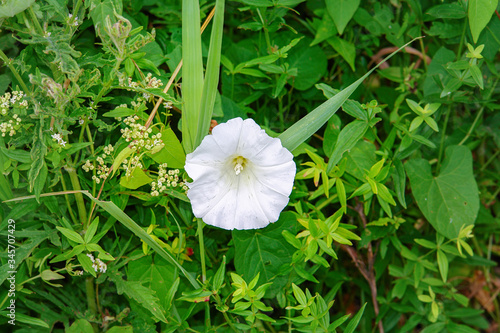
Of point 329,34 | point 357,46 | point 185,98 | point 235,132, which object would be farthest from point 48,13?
point 357,46

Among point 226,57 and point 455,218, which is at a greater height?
point 226,57

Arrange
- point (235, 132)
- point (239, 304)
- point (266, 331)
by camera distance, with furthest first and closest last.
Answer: point (266, 331) < point (239, 304) < point (235, 132)

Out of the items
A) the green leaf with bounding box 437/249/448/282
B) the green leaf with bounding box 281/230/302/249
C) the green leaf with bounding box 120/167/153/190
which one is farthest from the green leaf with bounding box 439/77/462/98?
the green leaf with bounding box 120/167/153/190

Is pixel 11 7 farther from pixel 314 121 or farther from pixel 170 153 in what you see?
pixel 314 121

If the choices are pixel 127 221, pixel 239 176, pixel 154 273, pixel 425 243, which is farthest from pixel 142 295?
pixel 425 243

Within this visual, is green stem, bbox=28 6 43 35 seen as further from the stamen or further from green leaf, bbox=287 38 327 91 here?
green leaf, bbox=287 38 327 91

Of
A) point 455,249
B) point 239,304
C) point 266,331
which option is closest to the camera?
point 239,304

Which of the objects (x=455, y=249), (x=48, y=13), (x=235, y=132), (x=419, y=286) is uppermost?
(x=48, y=13)

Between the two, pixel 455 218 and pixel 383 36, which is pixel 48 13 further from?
pixel 455 218
